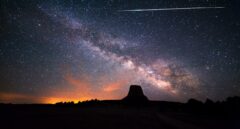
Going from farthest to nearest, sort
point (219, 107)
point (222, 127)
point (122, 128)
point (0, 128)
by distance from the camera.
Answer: point (219, 107)
point (222, 127)
point (122, 128)
point (0, 128)

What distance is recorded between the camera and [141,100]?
47344 mm

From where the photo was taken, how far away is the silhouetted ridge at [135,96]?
46.5 m

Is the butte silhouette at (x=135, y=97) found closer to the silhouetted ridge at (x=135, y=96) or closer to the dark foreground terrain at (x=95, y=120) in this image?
the silhouetted ridge at (x=135, y=96)

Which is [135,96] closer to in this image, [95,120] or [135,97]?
[135,97]

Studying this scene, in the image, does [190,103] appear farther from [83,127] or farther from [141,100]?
[83,127]

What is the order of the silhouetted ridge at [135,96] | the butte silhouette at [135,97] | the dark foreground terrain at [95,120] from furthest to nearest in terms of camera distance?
the silhouetted ridge at [135,96]
the butte silhouette at [135,97]
the dark foreground terrain at [95,120]

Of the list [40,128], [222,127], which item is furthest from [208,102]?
[40,128]

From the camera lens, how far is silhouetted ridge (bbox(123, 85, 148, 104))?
153ft

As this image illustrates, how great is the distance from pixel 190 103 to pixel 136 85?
22.0 meters

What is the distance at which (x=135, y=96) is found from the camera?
49.9 metres

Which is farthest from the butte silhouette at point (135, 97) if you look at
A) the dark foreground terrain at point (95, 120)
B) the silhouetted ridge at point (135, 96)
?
the dark foreground terrain at point (95, 120)

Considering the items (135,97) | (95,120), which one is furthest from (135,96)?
(95,120)

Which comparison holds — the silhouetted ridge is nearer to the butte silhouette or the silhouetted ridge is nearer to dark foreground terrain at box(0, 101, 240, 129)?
the butte silhouette

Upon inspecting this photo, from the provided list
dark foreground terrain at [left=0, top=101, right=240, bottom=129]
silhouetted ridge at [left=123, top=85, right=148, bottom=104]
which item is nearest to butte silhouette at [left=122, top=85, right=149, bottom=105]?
silhouetted ridge at [left=123, top=85, right=148, bottom=104]
